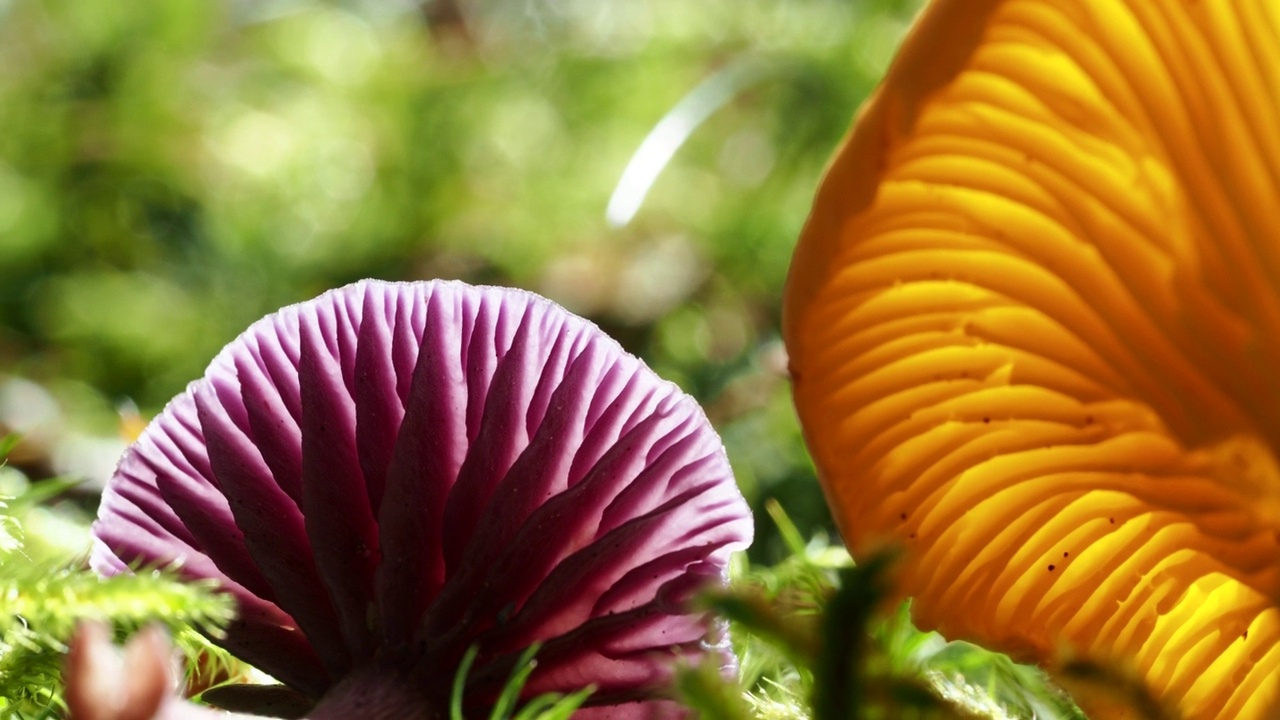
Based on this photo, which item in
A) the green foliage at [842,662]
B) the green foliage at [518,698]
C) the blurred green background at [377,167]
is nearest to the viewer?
the green foliage at [842,662]

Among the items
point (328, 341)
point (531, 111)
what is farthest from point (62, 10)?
point (328, 341)

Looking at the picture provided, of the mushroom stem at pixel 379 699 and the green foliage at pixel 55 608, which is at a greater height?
the green foliage at pixel 55 608

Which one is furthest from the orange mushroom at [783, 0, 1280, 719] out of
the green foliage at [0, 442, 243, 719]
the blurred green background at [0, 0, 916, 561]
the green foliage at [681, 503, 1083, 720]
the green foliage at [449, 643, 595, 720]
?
the blurred green background at [0, 0, 916, 561]

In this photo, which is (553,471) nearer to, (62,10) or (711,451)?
(711,451)

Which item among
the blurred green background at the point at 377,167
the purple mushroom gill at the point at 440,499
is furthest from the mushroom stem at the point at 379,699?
the blurred green background at the point at 377,167

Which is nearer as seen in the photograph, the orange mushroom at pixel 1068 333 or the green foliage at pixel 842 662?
the green foliage at pixel 842 662

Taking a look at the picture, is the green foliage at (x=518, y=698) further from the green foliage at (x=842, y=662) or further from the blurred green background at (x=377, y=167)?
the blurred green background at (x=377, y=167)

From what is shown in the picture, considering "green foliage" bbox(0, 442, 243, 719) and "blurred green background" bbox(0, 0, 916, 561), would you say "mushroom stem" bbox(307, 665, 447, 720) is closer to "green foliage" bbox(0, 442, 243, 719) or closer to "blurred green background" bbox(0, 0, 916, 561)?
"green foliage" bbox(0, 442, 243, 719)
